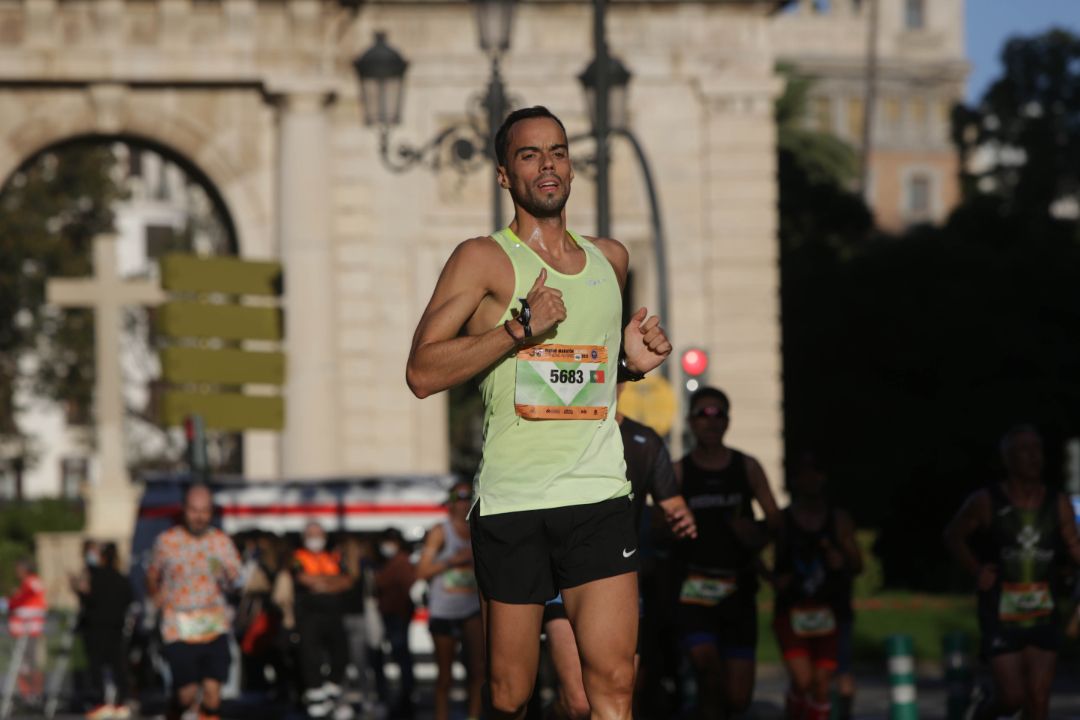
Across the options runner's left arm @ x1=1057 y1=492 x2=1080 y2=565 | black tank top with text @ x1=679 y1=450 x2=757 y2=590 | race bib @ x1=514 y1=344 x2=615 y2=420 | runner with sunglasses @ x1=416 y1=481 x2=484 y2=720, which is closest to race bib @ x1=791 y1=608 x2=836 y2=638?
black tank top with text @ x1=679 y1=450 x2=757 y2=590

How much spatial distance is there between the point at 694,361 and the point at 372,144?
15493 millimetres

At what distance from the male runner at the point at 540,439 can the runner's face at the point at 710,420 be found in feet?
17.4

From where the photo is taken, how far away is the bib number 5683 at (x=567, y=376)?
281 inches

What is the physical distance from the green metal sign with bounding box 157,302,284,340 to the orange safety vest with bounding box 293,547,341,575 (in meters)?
7.69

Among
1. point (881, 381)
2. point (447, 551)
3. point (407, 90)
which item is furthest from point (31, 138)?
point (881, 381)

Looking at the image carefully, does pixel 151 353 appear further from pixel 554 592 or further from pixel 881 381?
pixel 554 592

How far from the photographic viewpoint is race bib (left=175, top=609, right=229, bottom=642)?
49.0 ft

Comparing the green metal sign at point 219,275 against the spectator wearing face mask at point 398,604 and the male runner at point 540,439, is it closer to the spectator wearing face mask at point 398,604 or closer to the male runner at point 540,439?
the spectator wearing face mask at point 398,604

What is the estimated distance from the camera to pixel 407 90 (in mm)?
33719

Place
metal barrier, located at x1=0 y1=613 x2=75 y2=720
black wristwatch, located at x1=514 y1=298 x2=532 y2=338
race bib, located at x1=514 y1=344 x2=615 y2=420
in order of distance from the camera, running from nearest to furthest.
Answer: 1. black wristwatch, located at x1=514 y1=298 x2=532 y2=338
2. race bib, located at x1=514 y1=344 x2=615 y2=420
3. metal barrier, located at x1=0 y1=613 x2=75 y2=720

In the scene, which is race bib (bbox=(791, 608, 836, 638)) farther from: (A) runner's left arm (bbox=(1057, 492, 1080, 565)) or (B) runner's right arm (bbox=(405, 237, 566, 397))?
(B) runner's right arm (bbox=(405, 237, 566, 397))

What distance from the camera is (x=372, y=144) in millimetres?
34062

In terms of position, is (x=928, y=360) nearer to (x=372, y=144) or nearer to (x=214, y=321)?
(x=372, y=144)

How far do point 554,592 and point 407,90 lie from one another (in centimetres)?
2681
